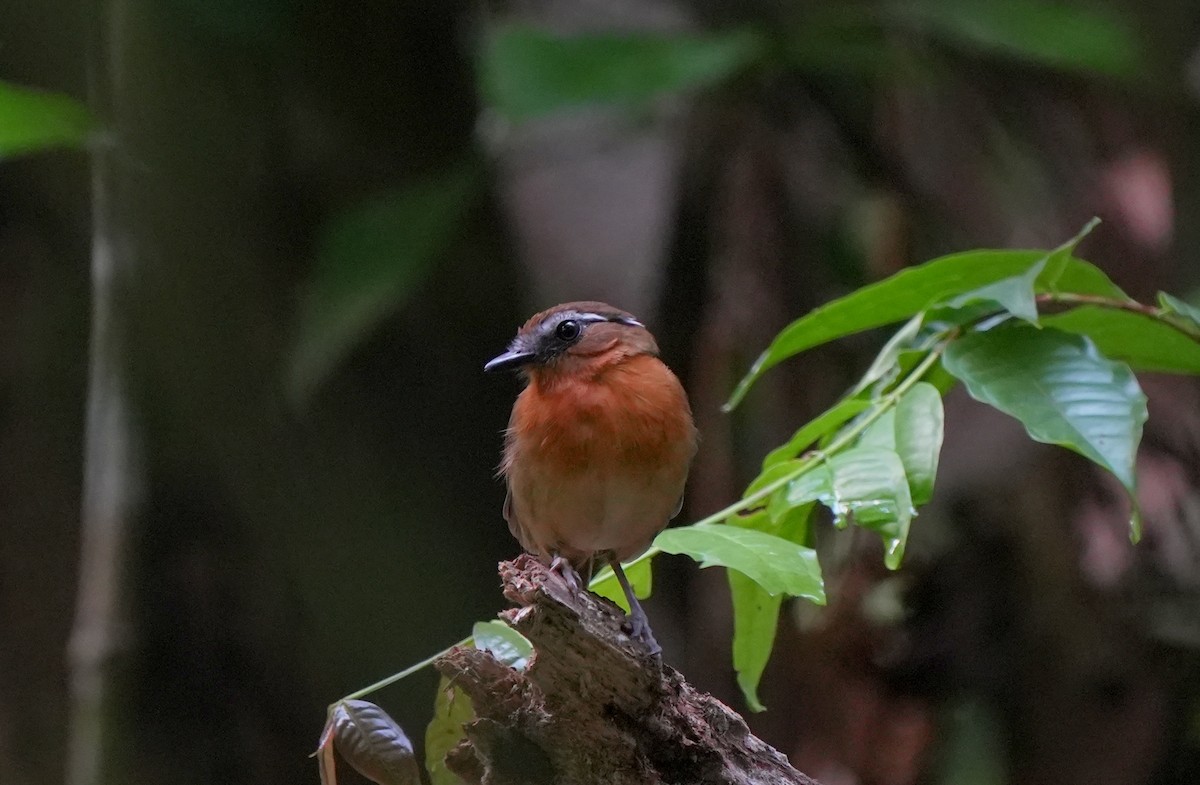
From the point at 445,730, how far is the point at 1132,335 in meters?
1.39

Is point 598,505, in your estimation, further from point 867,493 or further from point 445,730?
point 867,493

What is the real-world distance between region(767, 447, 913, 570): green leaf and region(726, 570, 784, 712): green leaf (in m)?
0.16

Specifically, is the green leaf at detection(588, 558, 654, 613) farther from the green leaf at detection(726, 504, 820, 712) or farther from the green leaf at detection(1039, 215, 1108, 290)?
the green leaf at detection(1039, 215, 1108, 290)

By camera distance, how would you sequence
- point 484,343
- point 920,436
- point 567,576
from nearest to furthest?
point 920,436 → point 567,576 → point 484,343

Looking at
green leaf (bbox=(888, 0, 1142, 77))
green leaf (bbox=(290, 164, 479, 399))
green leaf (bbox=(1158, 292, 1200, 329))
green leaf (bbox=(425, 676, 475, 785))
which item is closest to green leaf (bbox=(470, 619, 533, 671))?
green leaf (bbox=(425, 676, 475, 785))

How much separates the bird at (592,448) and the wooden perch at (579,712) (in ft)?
1.46

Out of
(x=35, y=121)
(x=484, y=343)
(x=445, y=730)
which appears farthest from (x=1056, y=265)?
(x=484, y=343)

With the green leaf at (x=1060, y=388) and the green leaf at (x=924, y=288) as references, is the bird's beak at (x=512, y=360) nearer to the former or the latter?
the green leaf at (x=924, y=288)

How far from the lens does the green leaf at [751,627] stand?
1953mm

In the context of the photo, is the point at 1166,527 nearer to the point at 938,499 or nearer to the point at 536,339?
the point at 938,499

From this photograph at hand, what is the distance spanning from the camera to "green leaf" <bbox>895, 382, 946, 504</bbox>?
5.83 feet

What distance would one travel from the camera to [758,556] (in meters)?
1.66

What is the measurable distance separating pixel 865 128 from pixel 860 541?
1828mm

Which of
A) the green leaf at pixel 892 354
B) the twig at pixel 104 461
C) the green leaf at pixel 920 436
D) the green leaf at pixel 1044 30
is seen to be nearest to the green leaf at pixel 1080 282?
the green leaf at pixel 892 354
